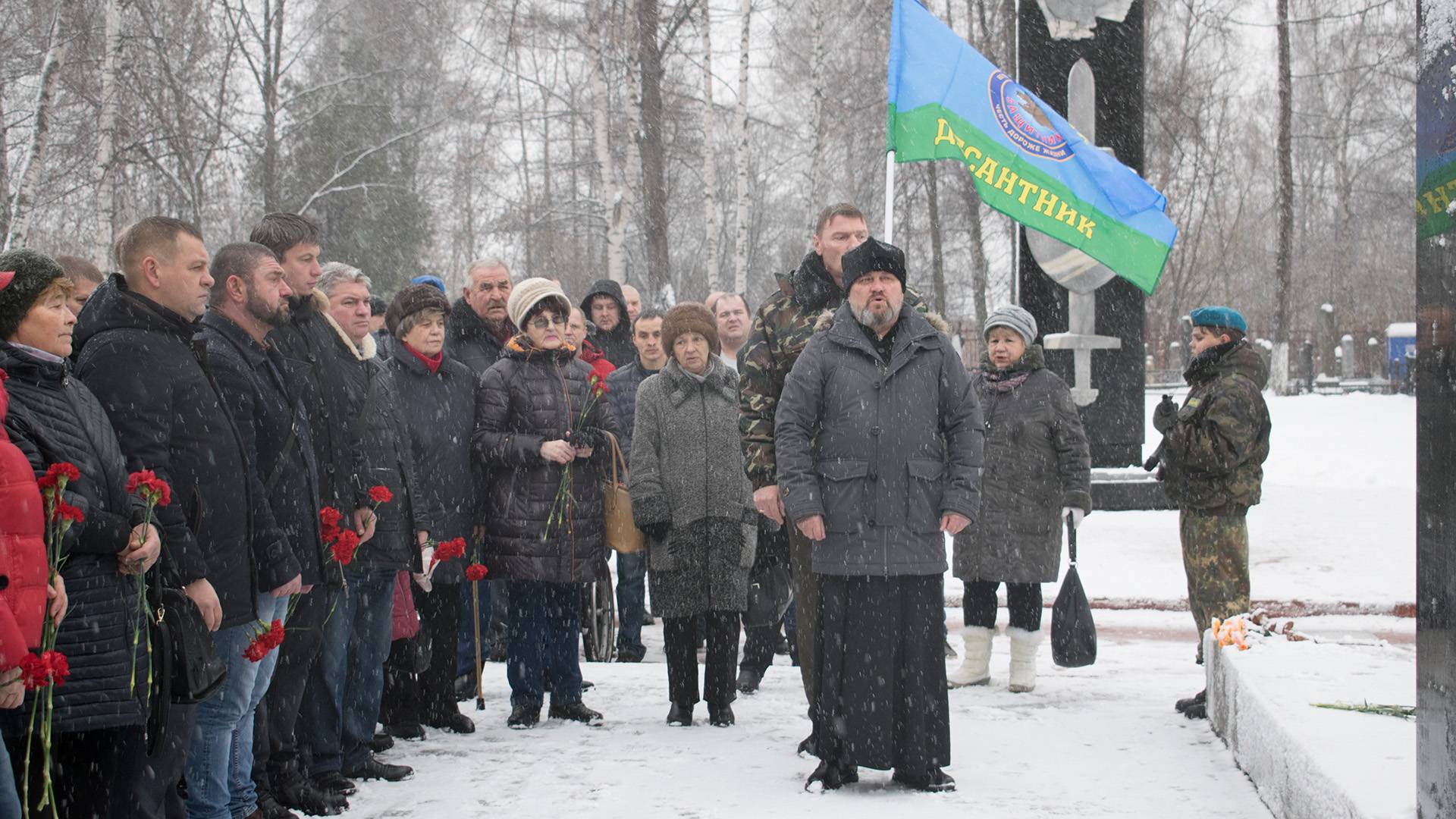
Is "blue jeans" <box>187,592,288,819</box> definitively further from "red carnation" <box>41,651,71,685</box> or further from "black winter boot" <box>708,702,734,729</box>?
"black winter boot" <box>708,702,734,729</box>

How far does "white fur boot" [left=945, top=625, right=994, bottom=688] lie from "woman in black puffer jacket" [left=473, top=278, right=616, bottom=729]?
1.87 m

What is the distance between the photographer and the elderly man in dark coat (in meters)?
4.81

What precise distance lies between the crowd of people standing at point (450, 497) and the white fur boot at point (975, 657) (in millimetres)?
14

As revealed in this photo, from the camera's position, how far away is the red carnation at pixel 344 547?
4.53m

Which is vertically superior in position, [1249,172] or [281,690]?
[1249,172]

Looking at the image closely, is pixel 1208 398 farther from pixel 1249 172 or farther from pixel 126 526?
pixel 1249 172

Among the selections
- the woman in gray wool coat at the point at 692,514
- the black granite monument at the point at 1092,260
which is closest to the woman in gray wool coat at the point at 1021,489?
the woman in gray wool coat at the point at 692,514

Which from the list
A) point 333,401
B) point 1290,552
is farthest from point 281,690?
point 1290,552

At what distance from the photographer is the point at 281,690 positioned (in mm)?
4629

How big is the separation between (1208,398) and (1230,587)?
88cm

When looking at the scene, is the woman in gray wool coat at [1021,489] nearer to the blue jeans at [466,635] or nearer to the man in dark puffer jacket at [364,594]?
the blue jeans at [466,635]

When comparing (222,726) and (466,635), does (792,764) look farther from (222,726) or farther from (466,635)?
(466,635)

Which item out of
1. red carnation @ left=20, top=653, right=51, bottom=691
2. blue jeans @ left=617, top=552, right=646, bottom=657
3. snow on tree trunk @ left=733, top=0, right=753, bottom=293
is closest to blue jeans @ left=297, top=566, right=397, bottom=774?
red carnation @ left=20, top=653, right=51, bottom=691

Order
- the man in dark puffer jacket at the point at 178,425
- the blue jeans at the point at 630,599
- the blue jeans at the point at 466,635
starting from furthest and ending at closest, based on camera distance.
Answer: the blue jeans at the point at 630,599 → the blue jeans at the point at 466,635 → the man in dark puffer jacket at the point at 178,425
